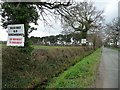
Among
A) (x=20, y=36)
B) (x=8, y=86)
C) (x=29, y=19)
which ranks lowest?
(x=8, y=86)

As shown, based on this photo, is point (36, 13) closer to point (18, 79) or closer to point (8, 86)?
Result: point (18, 79)

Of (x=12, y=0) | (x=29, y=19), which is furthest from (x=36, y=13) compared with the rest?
(x=12, y=0)

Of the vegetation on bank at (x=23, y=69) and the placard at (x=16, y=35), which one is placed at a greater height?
the placard at (x=16, y=35)

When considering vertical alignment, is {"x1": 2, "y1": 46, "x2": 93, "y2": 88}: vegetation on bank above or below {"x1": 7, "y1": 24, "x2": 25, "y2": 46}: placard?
below

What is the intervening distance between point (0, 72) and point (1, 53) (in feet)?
5.48

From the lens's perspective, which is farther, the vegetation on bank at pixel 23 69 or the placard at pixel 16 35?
the vegetation on bank at pixel 23 69

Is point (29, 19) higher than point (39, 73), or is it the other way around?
point (29, 19)

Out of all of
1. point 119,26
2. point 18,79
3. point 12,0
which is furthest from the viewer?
point 119,26

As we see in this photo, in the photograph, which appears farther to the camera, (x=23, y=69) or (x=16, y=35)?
(x=23, y=69)

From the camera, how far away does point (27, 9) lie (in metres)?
16.6

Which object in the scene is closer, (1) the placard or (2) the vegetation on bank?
(1) the placard

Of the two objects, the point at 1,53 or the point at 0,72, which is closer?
the point at 0,72

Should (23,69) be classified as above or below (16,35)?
below

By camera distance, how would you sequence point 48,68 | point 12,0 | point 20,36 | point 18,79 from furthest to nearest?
point 48,68
point 12,0
point 18,79
point 20,36
